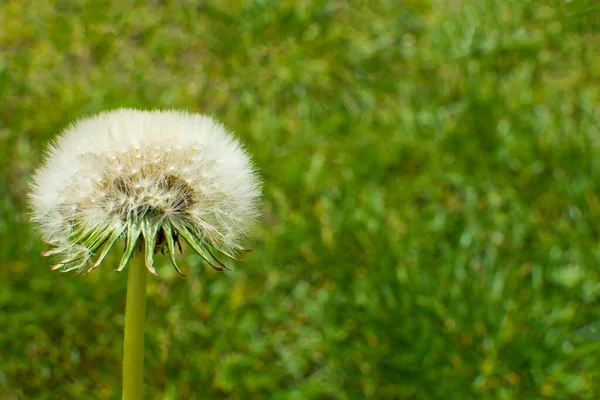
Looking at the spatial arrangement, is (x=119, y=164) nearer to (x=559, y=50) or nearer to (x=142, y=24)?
(x=142, y=24)

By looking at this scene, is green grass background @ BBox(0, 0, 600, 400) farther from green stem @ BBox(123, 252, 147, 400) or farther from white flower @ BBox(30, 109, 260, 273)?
green stem @ BBox(123, 252, 147, 400)

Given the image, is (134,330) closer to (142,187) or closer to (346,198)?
(142,187)

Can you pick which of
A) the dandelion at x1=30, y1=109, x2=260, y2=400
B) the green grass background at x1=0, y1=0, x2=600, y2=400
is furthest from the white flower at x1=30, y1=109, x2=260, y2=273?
the green grass background at x1=0, y1=0, x2=600, y2=400

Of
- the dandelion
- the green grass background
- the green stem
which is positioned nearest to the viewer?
→ the green stem

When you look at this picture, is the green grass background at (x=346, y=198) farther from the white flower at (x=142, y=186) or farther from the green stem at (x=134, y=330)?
the green stem at (x=134, y=330)

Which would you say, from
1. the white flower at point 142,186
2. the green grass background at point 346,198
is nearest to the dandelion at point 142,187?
the white flower at point 142,186
